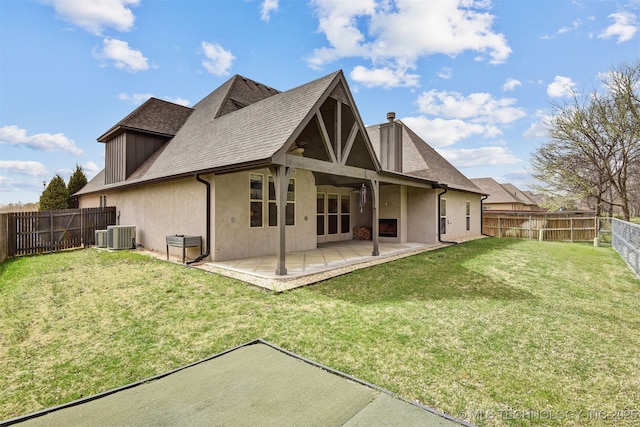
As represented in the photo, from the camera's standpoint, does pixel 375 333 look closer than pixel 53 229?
Yes

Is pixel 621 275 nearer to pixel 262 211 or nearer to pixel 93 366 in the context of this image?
pixel 262 211

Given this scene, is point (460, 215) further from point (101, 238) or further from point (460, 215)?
point (101, 238)

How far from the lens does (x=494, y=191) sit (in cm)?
3588

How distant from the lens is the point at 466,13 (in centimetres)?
941

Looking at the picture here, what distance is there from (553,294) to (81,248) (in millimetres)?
15605

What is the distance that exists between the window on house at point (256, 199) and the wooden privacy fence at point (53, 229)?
854 cm

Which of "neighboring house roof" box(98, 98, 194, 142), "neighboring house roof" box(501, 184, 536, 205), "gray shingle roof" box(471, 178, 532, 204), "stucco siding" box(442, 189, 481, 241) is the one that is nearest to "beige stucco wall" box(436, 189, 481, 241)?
"stucco siding" box(442, 189, 481, 241)

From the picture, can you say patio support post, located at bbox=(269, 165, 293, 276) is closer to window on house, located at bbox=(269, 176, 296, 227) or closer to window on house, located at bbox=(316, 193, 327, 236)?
window on house, located at bbox=(269, 176, 296, 227)

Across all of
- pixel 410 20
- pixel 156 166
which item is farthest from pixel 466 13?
pixel 156 166

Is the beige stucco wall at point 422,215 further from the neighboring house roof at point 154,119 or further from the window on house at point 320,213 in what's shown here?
the neighboring house roof at point 154,119

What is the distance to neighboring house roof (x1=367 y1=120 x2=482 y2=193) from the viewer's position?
13828mm

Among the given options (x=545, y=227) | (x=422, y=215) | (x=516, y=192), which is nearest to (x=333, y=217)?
(x=422, y=215)

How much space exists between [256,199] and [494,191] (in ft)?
116

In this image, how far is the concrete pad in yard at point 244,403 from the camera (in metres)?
2.20
